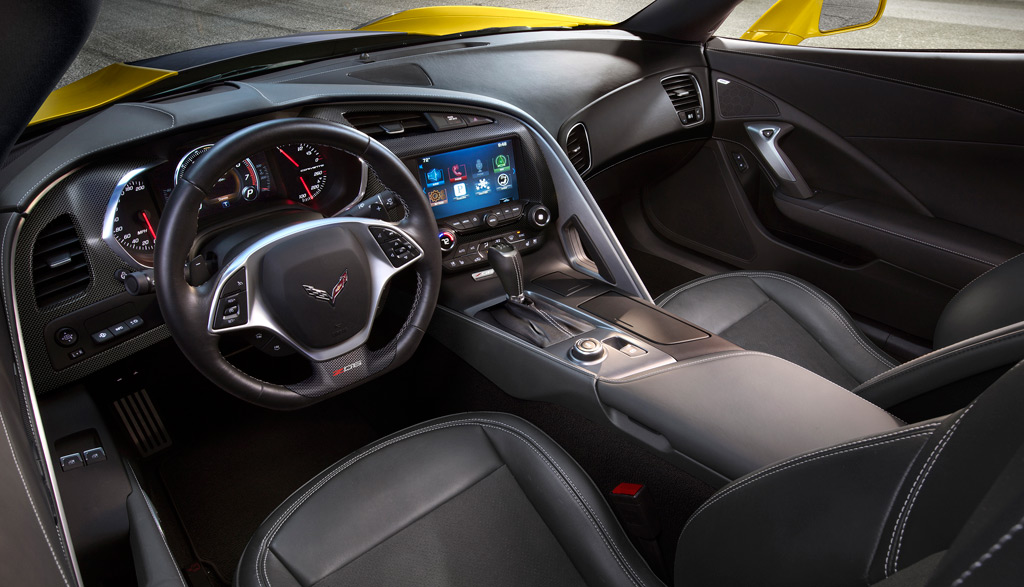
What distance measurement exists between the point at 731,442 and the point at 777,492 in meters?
0.37

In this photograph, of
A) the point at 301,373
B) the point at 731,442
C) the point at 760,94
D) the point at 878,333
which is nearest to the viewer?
the point at 731,442

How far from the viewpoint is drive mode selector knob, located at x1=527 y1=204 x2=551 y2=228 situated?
183cm

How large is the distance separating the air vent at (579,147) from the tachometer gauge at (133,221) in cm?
112

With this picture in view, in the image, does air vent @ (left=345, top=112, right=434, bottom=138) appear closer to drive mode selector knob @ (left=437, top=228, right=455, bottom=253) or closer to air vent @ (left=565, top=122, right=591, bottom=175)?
drive mode selector knob @ (left=437, top=228, right=455, bottom=253)

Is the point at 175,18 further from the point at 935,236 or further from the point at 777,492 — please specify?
the point at 935,236

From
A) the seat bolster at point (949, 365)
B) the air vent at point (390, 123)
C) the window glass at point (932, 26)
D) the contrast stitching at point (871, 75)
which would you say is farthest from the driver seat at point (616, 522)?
the window glass at point (932, 26)

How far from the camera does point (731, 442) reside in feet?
3.51

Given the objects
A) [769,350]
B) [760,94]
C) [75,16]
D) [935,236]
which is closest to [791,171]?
[760,94]

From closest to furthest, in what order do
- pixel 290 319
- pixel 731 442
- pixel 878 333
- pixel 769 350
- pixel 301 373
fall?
pixel 731 442, pixel 290 319, pixel 769 350, pixel 301 373, pixel 878 333

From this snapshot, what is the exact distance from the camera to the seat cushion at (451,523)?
3.73 feet

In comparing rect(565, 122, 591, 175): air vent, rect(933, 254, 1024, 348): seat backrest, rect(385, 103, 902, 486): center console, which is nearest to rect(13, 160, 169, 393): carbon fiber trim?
rect(385, 103, 902, 486): center console

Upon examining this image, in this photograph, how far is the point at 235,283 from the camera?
4.00ft

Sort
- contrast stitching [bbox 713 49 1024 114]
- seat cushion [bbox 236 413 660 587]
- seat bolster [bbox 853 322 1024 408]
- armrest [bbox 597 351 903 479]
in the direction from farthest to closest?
contrast stitching [bbox 713 49 1024 114] → seat cushion [bbox 236 413 660 587] → armrest [bbox 597 351 903 479] → seat bolster [bbox 853 322 1024 408]

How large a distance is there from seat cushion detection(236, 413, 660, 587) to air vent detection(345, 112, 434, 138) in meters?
0.71
